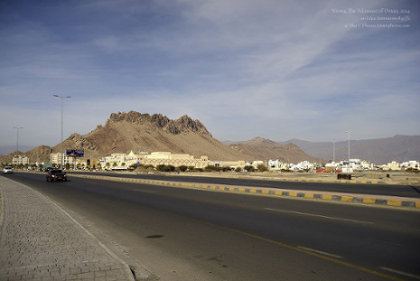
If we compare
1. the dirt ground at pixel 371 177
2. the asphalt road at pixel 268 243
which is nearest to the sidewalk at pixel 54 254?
the asphalt road at pixel 268 243

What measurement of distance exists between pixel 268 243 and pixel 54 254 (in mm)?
4456

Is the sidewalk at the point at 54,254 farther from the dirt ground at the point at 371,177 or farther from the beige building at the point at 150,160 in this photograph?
the beige building at the point at 150,160

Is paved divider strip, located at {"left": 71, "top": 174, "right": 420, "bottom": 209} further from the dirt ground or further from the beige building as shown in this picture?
the beige building

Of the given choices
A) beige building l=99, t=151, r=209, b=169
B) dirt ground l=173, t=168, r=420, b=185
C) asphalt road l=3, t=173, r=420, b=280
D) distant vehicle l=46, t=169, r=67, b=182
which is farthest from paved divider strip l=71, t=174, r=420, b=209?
beige building l=99, t=151, r=209, b=169

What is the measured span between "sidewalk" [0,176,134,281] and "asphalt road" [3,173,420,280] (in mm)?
656

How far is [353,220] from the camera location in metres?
10.7

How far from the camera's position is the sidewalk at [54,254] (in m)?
5.30

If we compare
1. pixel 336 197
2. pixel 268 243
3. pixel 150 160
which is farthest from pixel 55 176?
pixel 150 160

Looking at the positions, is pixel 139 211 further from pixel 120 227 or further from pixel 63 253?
pixel 63 253

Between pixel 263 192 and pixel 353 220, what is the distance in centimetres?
1156

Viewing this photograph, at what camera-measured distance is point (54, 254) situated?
6477 millimetres

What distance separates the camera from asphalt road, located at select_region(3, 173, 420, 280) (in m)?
5.68

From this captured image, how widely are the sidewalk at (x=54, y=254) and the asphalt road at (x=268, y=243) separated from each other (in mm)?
656

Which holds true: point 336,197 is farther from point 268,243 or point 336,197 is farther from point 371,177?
point 371,177
